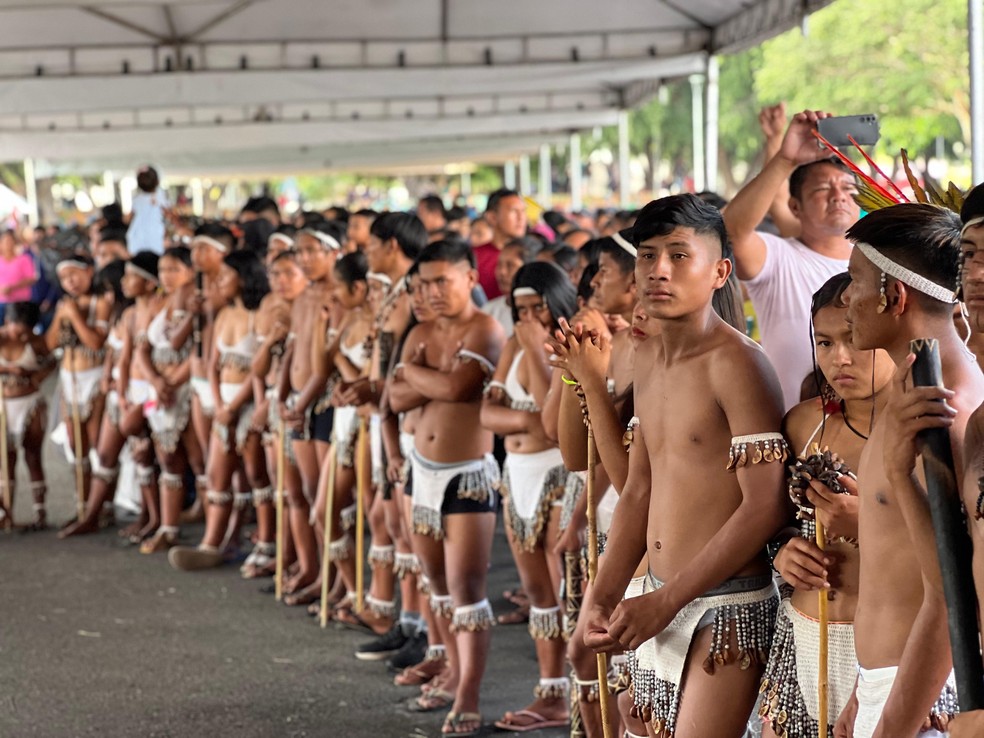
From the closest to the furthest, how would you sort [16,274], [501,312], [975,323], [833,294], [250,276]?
[975,323]
[833,294]
[501,312]
[250,276]
[16,274]

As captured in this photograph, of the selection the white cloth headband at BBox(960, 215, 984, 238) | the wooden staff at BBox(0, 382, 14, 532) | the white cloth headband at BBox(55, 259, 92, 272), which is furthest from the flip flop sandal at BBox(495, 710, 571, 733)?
the white cloth headband at BBox(55, 259, 92, 272)

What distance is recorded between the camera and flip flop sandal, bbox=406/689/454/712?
19.1 ft

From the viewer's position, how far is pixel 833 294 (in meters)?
3.37

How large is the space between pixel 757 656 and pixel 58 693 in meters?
4.00

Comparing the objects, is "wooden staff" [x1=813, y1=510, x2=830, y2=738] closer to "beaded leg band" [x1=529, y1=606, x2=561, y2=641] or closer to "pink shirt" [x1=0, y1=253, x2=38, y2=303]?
"beaded leg band" [x1=529, y1=606, x2=561, y2=641]

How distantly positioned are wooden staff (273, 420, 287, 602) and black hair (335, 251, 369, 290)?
3.59 ft

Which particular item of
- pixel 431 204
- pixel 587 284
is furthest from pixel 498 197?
pixel 587 284

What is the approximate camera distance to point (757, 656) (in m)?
3.42

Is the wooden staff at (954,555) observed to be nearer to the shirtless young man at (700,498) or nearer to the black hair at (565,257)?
the shirtless young man at (700,498)

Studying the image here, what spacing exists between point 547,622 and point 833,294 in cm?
261

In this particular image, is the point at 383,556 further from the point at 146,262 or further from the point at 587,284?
the point at 146,262

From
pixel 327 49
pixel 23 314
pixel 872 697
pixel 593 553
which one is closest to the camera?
pixel 872 697

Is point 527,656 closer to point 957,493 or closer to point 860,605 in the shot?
point 860,605

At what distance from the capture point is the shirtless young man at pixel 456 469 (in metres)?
5.65
